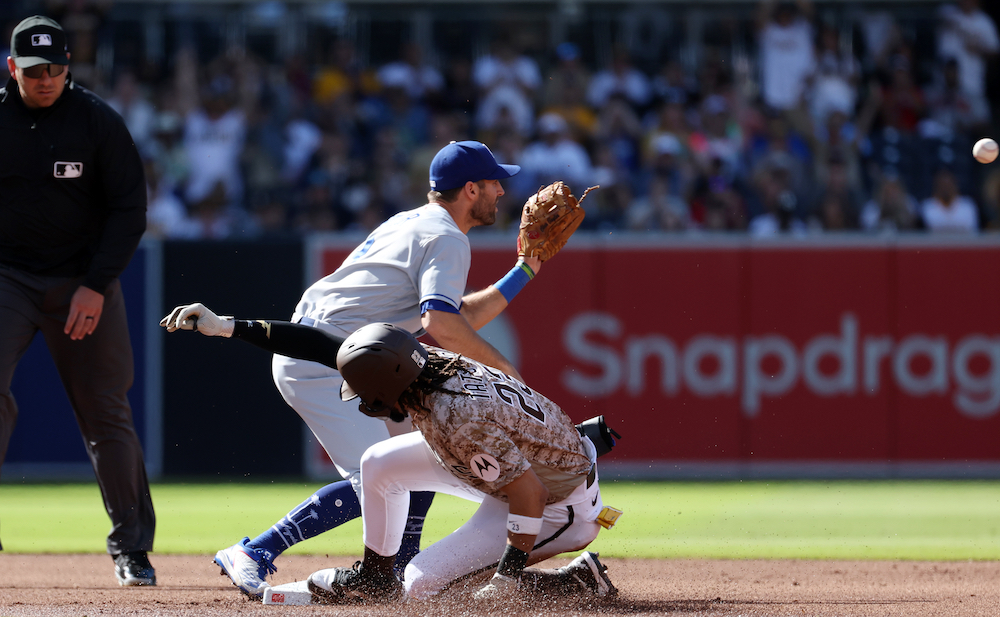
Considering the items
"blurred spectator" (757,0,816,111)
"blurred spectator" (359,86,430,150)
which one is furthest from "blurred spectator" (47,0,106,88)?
"blurred spectator" (757,0,816,111)

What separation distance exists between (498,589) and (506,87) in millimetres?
9658

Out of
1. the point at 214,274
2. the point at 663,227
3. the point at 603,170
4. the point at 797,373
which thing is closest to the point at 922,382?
the point at 797,373

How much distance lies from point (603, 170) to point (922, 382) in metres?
3.98

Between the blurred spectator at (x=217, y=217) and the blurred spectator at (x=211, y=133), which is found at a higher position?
the blurred spectator at (x=211, y=133)

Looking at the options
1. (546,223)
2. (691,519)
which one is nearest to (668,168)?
(691,519)

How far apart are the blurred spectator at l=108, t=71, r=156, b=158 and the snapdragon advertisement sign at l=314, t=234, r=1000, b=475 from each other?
193 inches

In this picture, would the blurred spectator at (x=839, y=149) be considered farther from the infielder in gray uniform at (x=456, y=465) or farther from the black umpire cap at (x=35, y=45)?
the black umpire cap at (x=35, y=45)

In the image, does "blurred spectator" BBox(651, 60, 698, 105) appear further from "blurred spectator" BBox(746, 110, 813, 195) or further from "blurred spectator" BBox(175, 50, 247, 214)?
"blurred spectator" BBox(175, 50, 247, 214)

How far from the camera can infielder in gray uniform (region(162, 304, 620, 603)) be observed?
384cm

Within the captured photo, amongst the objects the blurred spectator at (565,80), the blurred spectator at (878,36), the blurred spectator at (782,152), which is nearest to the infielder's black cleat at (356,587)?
the blurred spectator at (782,152)

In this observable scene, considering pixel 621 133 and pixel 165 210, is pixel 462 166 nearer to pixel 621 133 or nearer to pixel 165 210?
pixel 165 210

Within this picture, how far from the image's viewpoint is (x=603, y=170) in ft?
39.3

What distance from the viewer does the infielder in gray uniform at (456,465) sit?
3844mm

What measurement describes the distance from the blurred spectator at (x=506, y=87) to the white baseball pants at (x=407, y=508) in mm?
8578
